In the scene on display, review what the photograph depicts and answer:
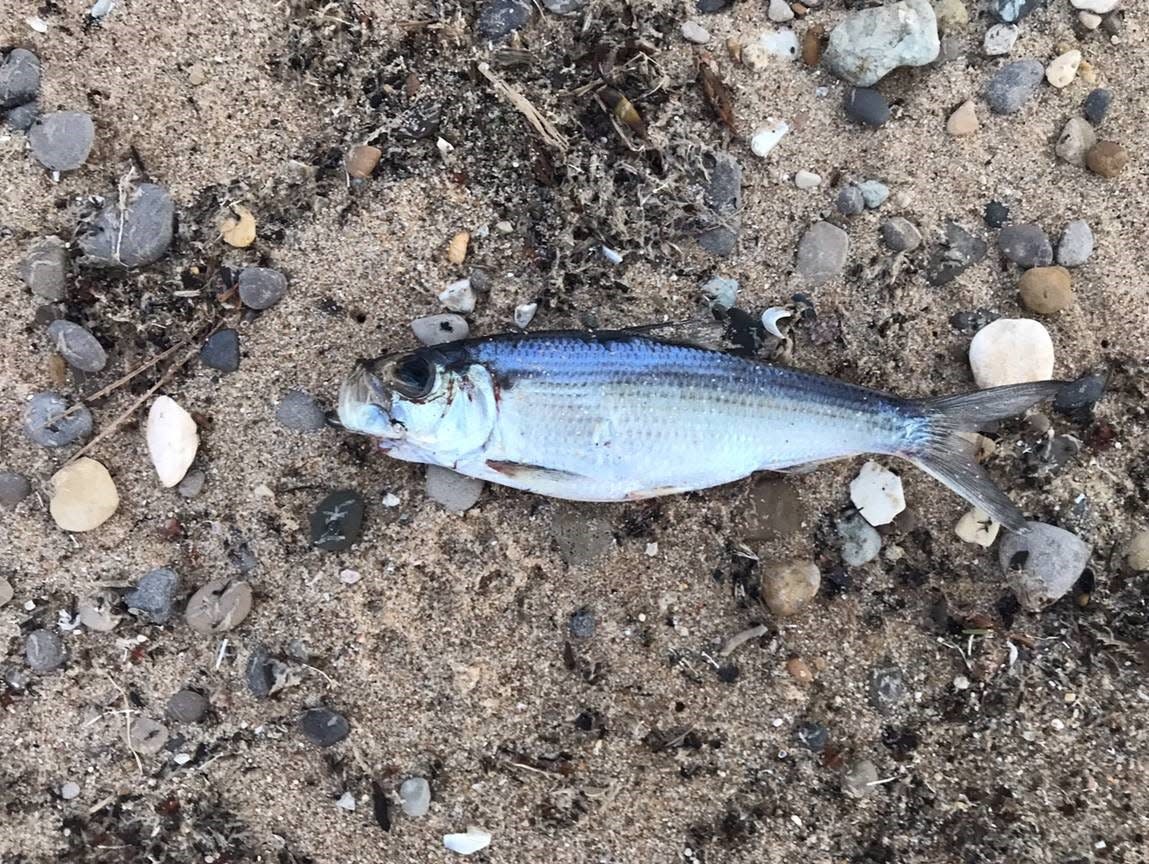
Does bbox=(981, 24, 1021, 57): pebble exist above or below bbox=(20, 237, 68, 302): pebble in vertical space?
above

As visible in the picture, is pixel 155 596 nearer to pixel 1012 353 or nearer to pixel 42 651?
pixel 42 651

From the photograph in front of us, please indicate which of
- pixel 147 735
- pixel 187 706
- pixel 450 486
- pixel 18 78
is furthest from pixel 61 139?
pixel 147 735

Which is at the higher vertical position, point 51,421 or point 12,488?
point 51,421

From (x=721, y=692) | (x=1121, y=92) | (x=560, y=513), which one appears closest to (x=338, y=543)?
(x=560, y=513)

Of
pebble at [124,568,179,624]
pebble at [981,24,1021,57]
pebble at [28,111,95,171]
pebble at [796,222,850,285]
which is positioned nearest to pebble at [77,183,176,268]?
pebble at [28,111,95,171]

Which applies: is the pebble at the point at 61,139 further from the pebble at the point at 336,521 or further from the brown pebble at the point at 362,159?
the pebble at the point at 336,521

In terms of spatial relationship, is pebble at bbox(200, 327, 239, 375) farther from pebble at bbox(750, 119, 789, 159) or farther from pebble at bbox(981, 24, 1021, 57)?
pebble at bbox(981, 24, 1021, 57)

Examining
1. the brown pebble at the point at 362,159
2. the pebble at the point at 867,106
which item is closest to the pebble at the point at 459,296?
the brown pebble at the point at 362,159
